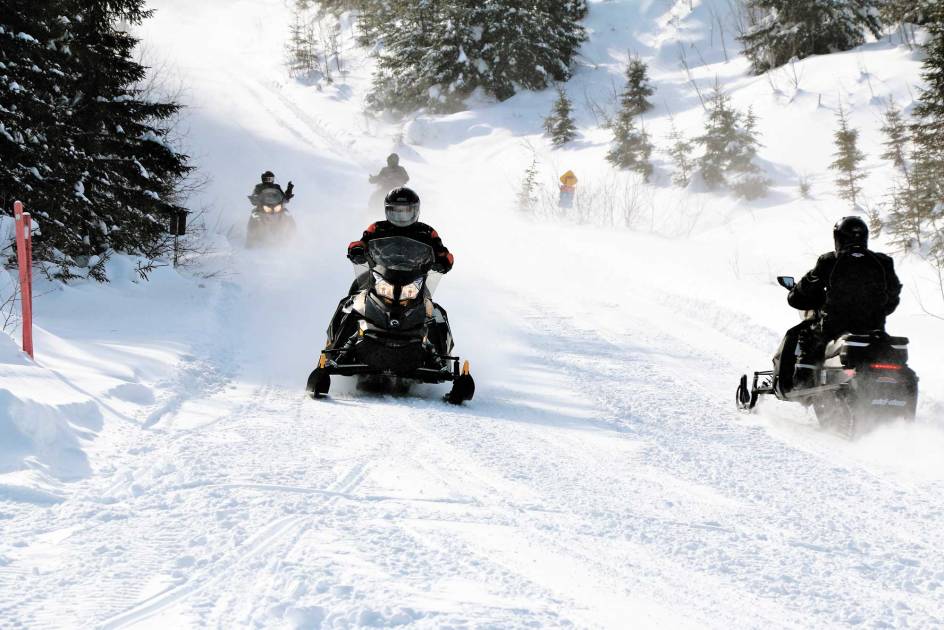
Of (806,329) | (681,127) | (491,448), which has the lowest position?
(491,448)

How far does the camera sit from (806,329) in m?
7.27

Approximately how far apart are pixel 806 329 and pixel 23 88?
9.88 meters

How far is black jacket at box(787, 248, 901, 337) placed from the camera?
261 inches

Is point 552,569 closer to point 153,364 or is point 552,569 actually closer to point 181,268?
point 153,364

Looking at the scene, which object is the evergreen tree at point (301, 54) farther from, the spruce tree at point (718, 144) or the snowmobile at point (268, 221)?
the snowmobile at point (268, 221)

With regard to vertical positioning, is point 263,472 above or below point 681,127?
below

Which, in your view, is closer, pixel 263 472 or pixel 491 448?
pixel 263 472

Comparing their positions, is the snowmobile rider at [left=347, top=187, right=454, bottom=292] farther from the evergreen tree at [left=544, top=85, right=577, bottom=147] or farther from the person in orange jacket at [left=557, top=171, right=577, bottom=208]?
the evergreen tree at [left=544, top=85, right=577, bottom=147]

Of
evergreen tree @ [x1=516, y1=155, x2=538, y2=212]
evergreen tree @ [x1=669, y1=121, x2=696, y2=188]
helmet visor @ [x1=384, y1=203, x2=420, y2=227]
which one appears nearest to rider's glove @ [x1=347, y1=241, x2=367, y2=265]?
helmet visor @ [x1=384, y1=203, x2=420, y2=227]

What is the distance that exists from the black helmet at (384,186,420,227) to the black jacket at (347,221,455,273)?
6cm

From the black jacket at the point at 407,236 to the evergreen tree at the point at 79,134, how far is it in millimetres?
5318

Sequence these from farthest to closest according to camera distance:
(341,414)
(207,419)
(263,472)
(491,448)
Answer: (341,414) → (207,419) → (491,448) → (263,472)

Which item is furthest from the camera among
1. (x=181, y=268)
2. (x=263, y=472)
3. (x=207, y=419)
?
(x=181, y=268)

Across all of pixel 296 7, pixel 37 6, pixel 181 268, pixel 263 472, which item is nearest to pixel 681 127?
pixel 181 268
